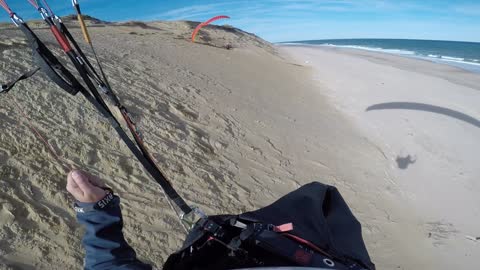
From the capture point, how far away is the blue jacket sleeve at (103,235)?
137 centimetres

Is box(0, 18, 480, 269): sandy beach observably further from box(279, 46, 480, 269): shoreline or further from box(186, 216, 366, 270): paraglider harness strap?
box(186, 216, 366, 270): paraglider harness strap

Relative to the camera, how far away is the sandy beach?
349 cm

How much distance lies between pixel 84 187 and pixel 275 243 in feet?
2.92

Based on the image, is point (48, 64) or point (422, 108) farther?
point (422, 108)

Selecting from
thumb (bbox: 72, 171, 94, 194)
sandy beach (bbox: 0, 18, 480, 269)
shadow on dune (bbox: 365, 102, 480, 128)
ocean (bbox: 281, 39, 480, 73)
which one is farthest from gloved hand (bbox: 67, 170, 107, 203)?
ocean (bbox: 281, 39, 480, 73)

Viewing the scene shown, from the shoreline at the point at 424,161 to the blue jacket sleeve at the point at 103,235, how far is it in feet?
11.9

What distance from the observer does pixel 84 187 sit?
1.33 meters

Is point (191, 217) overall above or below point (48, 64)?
below

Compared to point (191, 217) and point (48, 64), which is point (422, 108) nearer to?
point (191, 217)

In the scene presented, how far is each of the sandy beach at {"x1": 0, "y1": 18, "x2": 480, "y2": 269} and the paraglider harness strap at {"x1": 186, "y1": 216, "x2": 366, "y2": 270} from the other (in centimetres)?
196

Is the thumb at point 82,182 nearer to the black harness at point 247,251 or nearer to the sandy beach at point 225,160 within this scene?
the black harness at point 247,251

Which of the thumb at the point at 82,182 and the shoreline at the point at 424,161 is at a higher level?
the thumb at the point at 82,182

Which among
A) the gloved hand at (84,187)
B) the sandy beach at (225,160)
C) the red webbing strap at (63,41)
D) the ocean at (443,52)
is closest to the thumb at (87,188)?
the gloved hand at (84,187)

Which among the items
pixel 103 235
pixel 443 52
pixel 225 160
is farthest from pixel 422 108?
pixel 443 52
